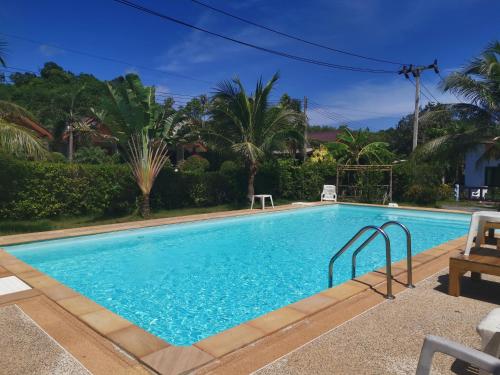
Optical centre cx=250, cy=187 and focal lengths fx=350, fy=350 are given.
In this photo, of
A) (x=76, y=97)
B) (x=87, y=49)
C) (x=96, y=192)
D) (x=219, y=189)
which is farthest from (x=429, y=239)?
(x=76, y=97)

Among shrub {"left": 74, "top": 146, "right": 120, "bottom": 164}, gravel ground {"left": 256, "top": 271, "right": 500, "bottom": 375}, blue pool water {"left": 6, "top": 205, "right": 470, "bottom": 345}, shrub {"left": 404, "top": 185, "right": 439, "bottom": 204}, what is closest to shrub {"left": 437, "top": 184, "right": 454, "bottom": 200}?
shrub {"left": 404, "top": 185, "right": 439, "bottom": 204}

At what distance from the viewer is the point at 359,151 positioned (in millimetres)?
21109

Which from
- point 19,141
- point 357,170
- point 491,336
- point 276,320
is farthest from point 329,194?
point 491,336

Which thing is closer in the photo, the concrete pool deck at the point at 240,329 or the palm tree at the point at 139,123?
the concrete pool deck at the point at 240,329

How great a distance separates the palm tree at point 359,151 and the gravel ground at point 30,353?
19.3 meters

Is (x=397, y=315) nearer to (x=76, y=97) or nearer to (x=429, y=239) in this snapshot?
(x=429, y=239)

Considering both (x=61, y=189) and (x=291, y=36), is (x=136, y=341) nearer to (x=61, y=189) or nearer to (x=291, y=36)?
(x=61, y=189)

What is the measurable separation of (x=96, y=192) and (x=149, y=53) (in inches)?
462

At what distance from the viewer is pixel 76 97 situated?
1122 inches

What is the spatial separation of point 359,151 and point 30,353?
20.3m

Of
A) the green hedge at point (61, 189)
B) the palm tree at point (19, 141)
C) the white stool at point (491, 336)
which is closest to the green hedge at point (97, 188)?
the green hedge at point (61, 189)

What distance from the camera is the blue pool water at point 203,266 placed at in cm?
511

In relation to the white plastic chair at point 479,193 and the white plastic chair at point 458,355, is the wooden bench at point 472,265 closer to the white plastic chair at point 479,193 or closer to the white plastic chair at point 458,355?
the white plastic chair at point 458,355

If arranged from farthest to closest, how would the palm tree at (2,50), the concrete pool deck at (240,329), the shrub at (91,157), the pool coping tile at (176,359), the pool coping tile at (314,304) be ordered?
the shrub at (91,157) → the palm tree at (2,50) → the pool coping tile at (314,304) → the concrete pool deck at (240,329) → the pool coping tile at (176,359)
